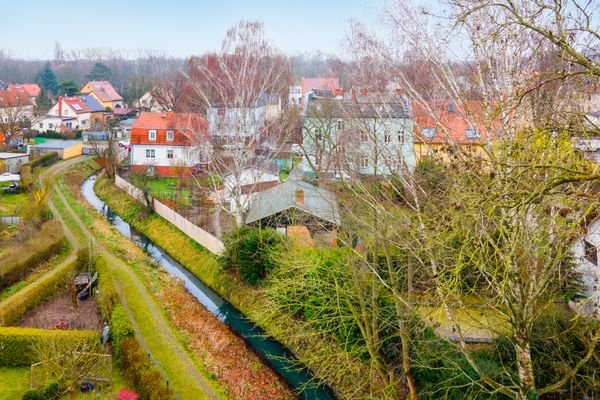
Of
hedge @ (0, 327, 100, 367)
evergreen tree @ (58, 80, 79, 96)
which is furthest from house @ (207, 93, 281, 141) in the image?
evergreen tree @ (58, 80, 79, 96)

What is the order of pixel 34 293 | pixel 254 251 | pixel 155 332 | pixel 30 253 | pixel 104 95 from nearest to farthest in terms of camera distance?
pixel 155 332
pixel 34 293
pixel 254 251
pixel 30 253
pixel 104 95

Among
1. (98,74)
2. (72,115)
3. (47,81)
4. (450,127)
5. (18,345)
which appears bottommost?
(18,345)

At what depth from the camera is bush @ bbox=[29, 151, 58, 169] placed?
37.5 m

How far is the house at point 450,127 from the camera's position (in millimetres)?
8715

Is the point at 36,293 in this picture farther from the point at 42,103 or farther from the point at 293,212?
the point at 42,103

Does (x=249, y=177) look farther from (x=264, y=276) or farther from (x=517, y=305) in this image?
(x=517, y=305)

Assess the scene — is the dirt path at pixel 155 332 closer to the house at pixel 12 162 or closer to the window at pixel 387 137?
the window at pixel 387 137

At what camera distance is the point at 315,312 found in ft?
43.3

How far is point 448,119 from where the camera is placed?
11.5 meters

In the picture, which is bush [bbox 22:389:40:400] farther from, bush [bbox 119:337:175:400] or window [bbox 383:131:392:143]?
window [bbox 383:131:392:143]

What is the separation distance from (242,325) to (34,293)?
20.5ft

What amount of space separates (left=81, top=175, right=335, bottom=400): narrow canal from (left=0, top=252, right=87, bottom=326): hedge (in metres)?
4.21

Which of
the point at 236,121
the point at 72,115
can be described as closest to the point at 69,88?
the point at 72,115

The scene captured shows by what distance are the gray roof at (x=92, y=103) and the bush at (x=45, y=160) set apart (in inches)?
904
